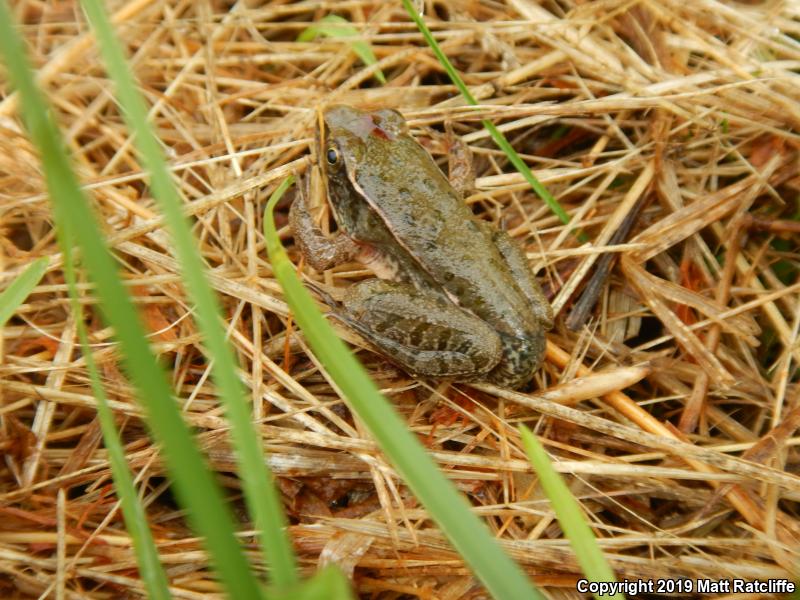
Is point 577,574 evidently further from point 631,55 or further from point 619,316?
point 631,55

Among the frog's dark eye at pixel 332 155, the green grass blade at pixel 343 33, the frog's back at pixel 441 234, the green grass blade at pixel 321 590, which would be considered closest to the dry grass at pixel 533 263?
the green grass blade at pixel 343 33

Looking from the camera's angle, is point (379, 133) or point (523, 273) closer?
point (523, 273)

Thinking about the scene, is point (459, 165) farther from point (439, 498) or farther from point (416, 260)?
point (439, 498)

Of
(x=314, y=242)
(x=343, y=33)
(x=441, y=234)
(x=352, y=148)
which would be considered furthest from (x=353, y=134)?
(x=343, y=33)

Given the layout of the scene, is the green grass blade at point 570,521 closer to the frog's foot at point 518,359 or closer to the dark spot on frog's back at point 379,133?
the frog's foot at point 518,359

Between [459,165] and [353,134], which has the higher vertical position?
[353,134]

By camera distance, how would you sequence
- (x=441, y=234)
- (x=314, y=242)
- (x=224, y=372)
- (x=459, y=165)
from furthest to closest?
(x=459, y=165) < (x=314, y=242) < (x=441, y=234) < (x=224, y=372)

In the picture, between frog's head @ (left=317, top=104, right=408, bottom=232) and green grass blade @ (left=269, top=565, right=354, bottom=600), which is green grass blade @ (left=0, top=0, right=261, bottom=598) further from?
frog's head @ (left=317, top=104, right=408, bottom=232)
